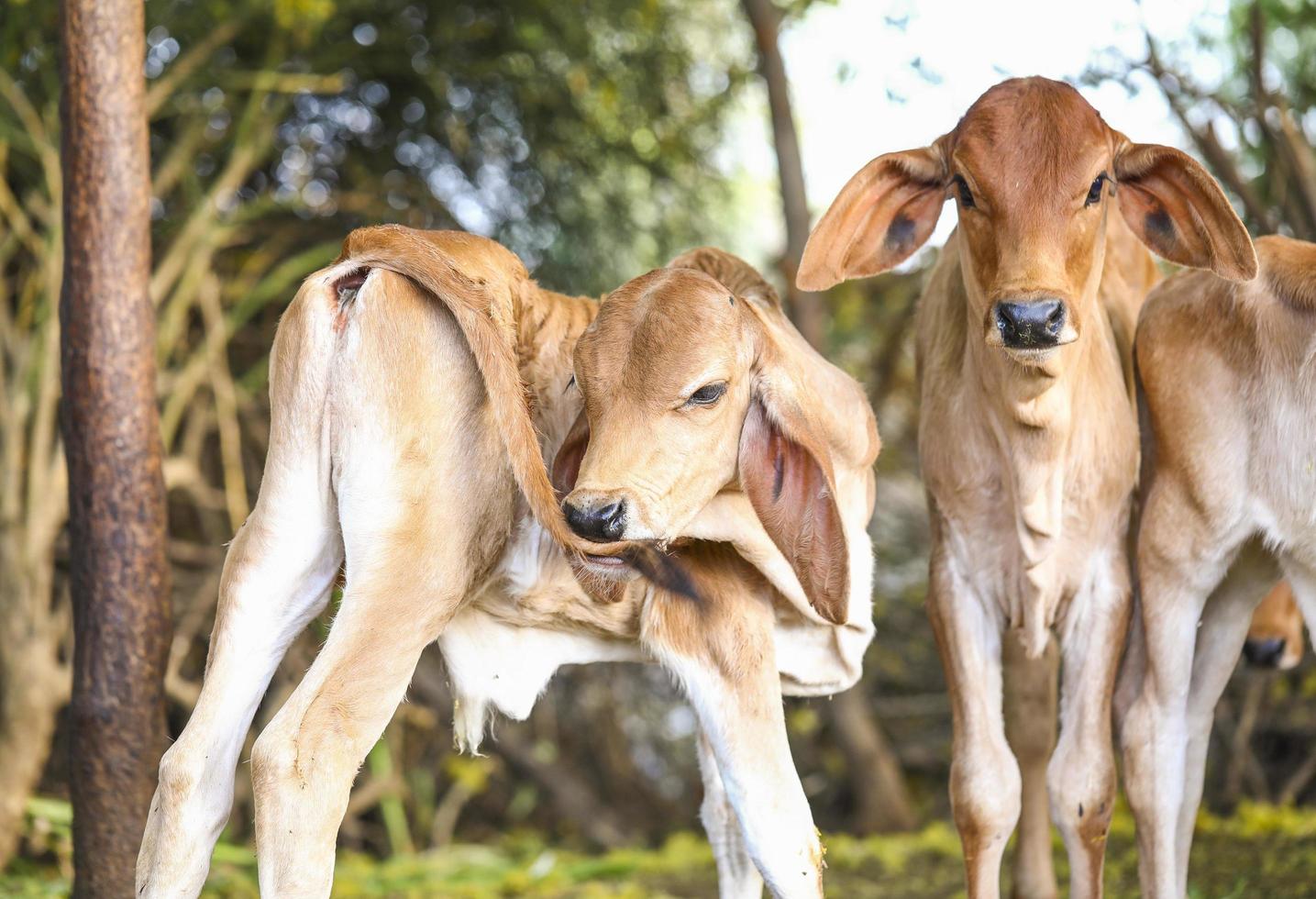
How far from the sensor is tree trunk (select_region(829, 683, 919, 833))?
23.3 ft

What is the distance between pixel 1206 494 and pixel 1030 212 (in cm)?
97

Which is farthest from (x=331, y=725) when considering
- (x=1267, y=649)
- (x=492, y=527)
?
(x=1267, y=649)

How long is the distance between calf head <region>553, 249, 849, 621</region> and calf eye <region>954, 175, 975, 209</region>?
64 cm

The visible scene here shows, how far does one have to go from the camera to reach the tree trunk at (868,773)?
23.3 ft

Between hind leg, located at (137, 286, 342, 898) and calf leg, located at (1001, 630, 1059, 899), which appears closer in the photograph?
hind leg, located at (137, 286, 342, 898)

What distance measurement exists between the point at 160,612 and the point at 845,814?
476 cm

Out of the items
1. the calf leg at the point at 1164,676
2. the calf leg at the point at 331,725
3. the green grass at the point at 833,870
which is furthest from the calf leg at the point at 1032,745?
the calf leg at the point at 331,725

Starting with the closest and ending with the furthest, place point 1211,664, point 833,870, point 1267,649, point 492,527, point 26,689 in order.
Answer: point 492,527
point 1211,664
point 1267,649
point 26,689
point 833,870

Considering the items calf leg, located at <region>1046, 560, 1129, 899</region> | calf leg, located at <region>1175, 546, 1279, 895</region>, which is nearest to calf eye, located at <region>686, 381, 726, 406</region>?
calf leg, located at <region>1046, 560, 1129, 899</region>

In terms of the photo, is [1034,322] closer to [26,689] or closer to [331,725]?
[331,725]

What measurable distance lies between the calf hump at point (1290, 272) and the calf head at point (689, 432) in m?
1.35

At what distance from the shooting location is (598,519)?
3.34 m

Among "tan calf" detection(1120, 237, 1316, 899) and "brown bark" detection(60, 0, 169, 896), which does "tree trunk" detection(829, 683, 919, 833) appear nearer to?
"tan calf" detection(1120, 237, 1316, 899)

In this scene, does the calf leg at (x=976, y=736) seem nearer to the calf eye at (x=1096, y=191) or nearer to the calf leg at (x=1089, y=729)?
the calf leg at (x=1089, y=729)
